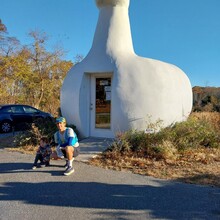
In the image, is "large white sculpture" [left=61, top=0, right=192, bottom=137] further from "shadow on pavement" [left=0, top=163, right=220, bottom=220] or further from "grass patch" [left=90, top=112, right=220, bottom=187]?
"shadow on pavement" [left=0, top=163, right=220, bottom=220]

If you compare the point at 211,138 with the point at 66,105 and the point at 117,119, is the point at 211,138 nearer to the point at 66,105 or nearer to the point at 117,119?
the point at 117,119

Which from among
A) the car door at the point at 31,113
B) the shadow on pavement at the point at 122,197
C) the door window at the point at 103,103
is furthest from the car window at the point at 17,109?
the shadow on pavement at the point at 122,197

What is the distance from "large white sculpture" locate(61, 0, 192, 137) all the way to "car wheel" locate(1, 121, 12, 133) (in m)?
4.26

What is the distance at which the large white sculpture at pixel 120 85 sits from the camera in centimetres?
797

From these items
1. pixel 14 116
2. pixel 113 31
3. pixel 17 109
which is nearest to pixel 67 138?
pixel 113 31

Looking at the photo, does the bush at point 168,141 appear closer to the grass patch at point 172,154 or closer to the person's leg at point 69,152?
the grass patch at point 172,154

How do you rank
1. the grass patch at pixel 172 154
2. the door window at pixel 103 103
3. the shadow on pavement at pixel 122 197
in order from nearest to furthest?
the shadow on pavement at pixel 122 197
the grass patch at pixel 172 154
the door window at pixel 103 103

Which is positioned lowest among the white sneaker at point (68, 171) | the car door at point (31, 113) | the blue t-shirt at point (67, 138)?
the white sneaker at point (68, 171)

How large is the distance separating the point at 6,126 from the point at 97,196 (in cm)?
944

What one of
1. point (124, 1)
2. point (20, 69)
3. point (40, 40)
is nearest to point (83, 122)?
point (124, 1)

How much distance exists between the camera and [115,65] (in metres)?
8.31

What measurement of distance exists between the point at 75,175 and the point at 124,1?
683 centimetres

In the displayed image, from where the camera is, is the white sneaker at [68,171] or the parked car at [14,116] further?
the parked car at [14,116]

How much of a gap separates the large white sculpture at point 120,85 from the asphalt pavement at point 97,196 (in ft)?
9.35
